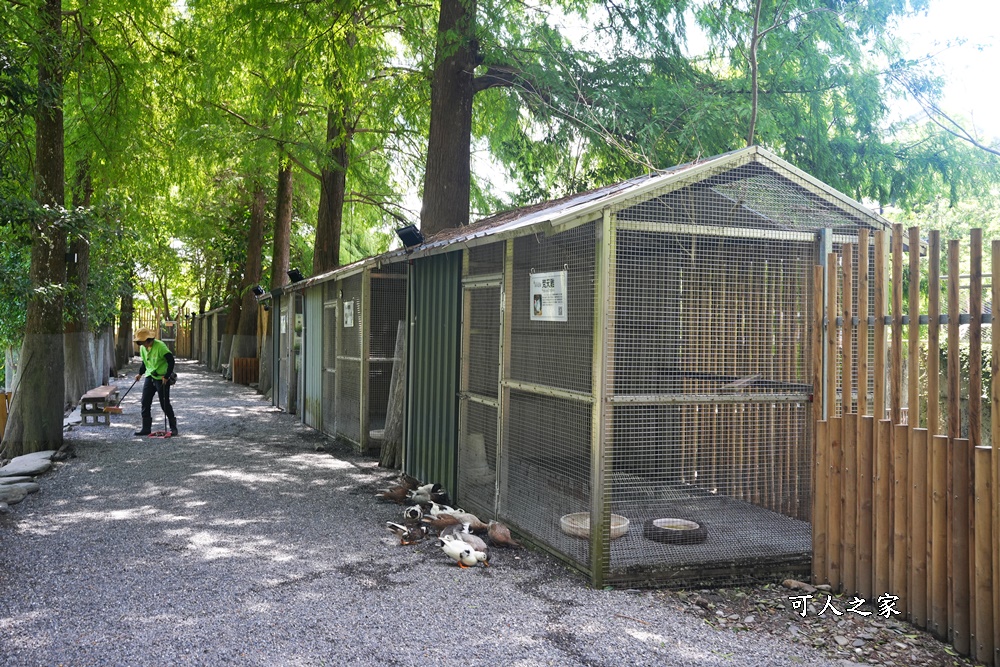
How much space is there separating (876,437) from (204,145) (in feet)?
47.3

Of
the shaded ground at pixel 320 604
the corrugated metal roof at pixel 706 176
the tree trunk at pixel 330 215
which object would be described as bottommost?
the shaded ground at pixel 320 604

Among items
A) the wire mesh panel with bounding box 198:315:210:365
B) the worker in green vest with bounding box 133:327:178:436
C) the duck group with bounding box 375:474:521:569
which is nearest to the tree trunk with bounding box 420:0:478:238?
the worker in green vest with bounding box 133:327:178:436

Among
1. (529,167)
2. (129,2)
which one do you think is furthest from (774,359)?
(129,2)

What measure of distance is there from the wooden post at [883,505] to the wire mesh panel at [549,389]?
5.58ft

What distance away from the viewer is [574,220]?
5398 mm

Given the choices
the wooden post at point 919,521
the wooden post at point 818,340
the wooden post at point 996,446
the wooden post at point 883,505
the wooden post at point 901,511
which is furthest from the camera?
the wooden post at point 818,340

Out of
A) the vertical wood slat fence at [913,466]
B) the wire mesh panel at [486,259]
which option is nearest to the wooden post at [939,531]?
the vertical wood slat fence at [913,466]

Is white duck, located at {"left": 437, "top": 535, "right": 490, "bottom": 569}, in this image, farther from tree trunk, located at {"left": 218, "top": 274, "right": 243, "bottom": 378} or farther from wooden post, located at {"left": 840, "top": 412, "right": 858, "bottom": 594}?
tree trunk, located at {"left": 218, "top": 274, "right": 243, "bottom": 378}

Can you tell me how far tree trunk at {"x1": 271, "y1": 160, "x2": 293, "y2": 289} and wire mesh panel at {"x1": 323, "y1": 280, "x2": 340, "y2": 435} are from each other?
9.86 m

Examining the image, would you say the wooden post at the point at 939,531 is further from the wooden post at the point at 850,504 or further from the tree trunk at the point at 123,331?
the tree trunk at the point at 123,331

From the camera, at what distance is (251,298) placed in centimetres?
2617

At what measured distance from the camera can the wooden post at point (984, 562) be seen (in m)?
4.18

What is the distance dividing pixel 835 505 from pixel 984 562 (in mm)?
1113

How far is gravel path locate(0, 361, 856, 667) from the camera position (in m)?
4.34
